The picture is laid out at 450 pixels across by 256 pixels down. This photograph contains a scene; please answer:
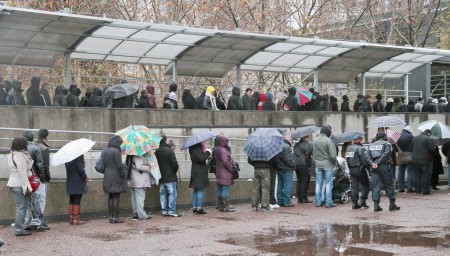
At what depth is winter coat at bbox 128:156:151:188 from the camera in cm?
1520

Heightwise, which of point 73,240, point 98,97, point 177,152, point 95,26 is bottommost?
point 73,240

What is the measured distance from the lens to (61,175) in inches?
606

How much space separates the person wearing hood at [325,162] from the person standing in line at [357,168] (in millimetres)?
499

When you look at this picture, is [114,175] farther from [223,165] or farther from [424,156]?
[424,156]

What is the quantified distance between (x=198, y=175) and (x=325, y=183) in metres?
3.05

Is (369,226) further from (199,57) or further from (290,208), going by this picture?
(199,57)

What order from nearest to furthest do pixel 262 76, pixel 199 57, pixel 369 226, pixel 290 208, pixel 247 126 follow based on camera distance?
pixel 369 226 < pixel 290 208 < pixel 247 126 < pixel 199 57 < pixel 262 76

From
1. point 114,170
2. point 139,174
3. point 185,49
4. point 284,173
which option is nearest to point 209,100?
point 185,49

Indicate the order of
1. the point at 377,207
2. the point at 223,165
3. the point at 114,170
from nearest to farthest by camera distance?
the point at 114,170, the point at 377,207, the point at 223,165

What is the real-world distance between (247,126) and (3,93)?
266 inches

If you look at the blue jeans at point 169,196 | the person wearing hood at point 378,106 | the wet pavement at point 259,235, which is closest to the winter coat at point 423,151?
the wet pavement at point 259,235

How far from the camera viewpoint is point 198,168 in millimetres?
16156

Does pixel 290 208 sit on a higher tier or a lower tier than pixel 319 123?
lower

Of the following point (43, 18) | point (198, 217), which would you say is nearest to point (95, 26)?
point (43, 18)
